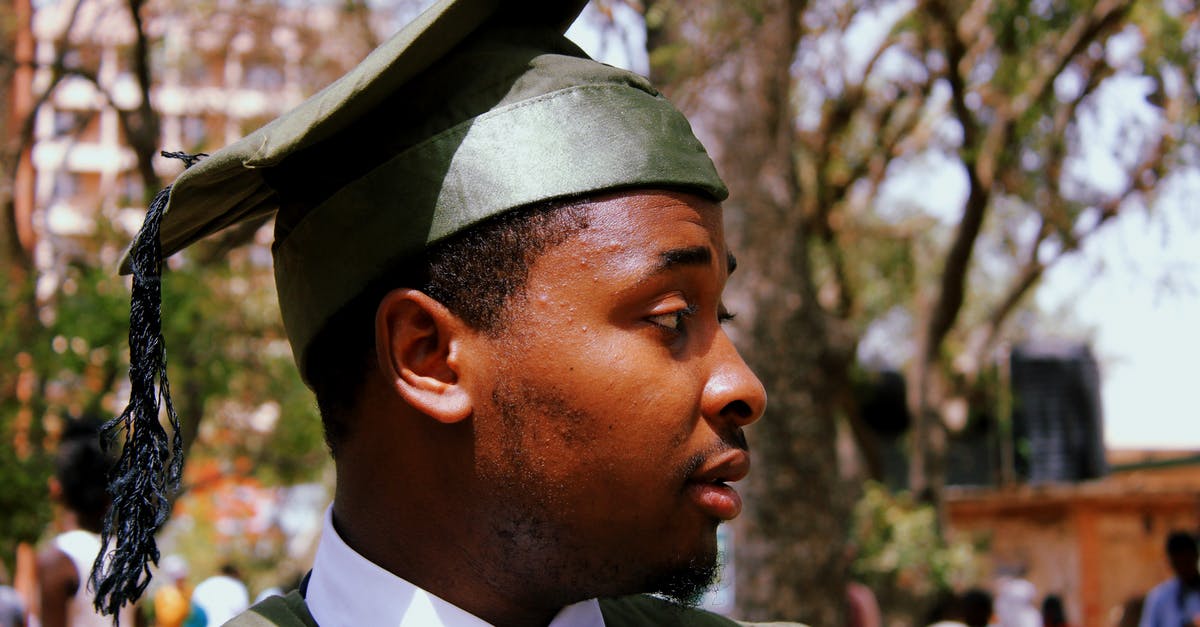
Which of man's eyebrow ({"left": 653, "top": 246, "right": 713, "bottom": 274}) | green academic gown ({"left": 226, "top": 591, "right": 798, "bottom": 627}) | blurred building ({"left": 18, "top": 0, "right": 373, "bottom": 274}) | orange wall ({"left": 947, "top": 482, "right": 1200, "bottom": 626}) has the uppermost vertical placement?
blurred building ({"left": 18, "top": 0, "right": 373, "bottom": 274})

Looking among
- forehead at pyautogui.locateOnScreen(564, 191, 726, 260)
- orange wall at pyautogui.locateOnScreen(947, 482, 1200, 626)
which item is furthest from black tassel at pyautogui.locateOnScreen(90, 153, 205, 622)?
orange wall at pyautogui.locateOnScreen(947, 482, 1200, 626)

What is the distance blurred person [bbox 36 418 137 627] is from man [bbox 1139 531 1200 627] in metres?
5.68

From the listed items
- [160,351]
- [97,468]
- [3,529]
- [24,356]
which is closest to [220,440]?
[24,356]

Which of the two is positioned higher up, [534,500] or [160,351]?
[160,351]

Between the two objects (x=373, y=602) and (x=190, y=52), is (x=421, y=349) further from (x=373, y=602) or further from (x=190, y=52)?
(x=190, y=52)

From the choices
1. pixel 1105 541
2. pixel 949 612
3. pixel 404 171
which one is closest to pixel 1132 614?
pixel 949 612

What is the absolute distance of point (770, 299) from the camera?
22.3ft

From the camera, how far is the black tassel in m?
1.66

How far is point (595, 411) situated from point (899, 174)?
14610mm

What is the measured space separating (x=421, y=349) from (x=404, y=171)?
0.23 meters

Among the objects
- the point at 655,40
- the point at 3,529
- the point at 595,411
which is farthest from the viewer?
the point at 3,529

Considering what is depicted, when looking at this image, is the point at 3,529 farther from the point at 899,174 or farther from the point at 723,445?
the point at 899,174

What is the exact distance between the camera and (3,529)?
24.0ft

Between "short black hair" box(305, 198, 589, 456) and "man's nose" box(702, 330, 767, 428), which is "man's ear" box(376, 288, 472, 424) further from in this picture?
"man's nose" box(702, 330, 767, 428)
